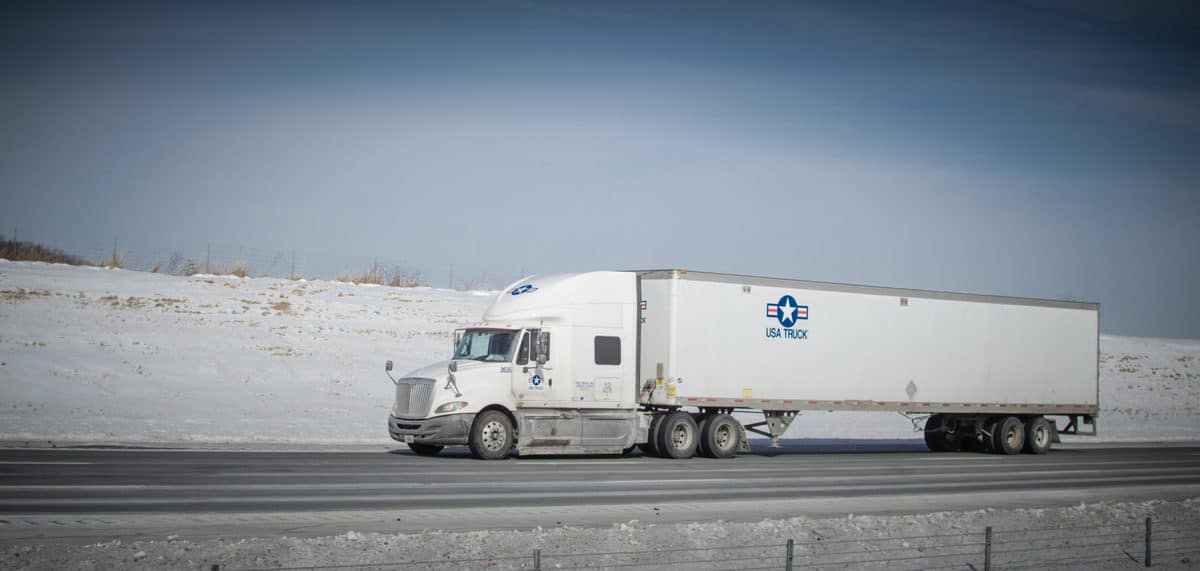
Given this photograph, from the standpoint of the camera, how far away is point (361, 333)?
58.2 m

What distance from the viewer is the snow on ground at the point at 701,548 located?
1147 cm

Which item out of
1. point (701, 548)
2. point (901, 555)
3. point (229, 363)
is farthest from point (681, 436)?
point (229, 363)

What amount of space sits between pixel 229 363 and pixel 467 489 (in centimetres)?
3087

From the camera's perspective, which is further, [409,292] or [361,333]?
[409,292]

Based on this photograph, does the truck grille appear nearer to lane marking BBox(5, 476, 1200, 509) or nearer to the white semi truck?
the white semi truck

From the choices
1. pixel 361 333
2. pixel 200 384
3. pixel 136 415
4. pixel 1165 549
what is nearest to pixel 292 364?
pixel 200 384

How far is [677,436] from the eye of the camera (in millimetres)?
27688

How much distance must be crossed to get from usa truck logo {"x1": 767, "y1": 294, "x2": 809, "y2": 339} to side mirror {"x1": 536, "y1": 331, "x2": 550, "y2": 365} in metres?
5.86

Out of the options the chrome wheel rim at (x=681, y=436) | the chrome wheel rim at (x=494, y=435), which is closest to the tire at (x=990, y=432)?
the chrome wheel rim at (x=681, y=436)

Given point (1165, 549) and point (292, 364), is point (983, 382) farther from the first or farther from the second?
point (292, 364)

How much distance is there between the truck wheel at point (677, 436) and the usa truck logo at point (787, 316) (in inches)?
122

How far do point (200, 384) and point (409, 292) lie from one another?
34685mm

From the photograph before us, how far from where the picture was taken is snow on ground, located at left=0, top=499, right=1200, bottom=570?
11469 mm

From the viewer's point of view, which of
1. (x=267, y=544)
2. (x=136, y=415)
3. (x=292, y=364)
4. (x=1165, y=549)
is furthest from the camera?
(x=292, y=364)
